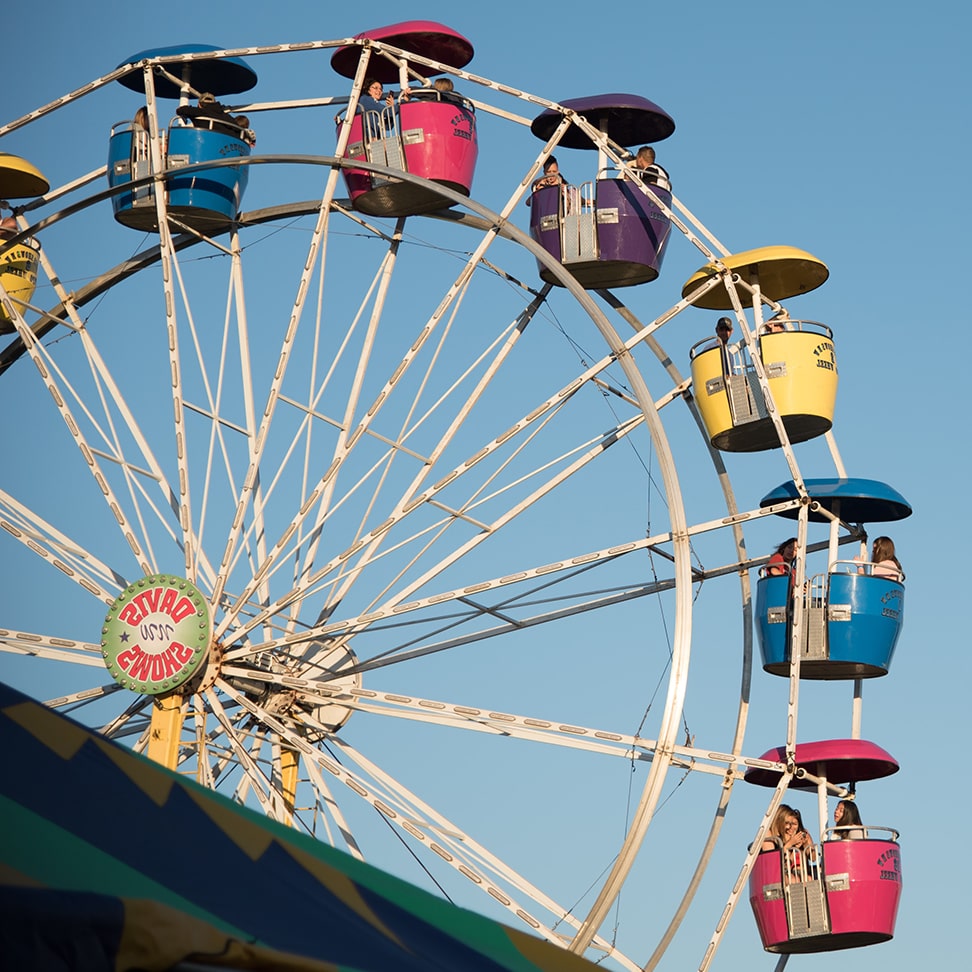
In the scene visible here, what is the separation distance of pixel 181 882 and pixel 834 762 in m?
9.85

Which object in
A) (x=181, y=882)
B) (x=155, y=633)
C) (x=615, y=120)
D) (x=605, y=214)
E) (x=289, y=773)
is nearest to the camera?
(x=181, y=882)

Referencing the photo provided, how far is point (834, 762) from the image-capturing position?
48.7 ft

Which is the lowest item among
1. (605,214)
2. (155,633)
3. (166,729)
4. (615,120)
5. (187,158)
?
(166,729)

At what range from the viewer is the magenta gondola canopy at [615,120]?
1620cm

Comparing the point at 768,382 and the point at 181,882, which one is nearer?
the point at 181,882

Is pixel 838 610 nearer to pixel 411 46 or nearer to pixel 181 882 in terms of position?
pixel 411 46

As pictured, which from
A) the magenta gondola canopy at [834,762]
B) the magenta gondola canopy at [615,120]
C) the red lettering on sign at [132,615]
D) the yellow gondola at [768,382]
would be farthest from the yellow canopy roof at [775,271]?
the red lettering on sign at [132,615]

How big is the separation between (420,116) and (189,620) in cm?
469

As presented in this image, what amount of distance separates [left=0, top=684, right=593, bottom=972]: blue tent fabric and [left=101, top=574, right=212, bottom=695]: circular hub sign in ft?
22.7

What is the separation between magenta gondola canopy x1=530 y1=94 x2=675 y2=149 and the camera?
16203mm

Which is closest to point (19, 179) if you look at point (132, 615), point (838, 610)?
point (132, 615)

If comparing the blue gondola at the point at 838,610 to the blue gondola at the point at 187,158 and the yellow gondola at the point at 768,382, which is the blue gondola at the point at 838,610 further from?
the blue gondola at the point at 187,158

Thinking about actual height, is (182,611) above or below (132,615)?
above

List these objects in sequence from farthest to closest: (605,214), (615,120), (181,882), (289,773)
Answer: (615,120), (605,214), (289,773), (181,882)
